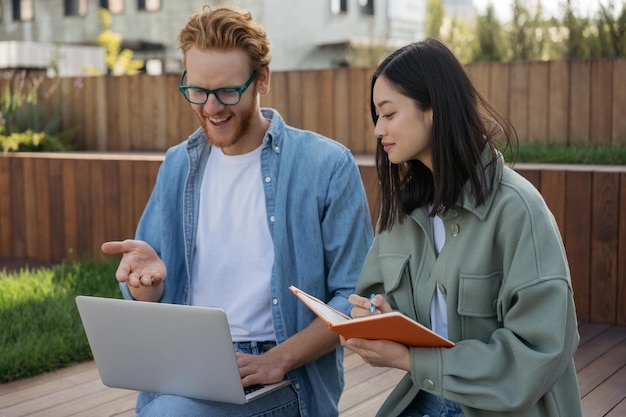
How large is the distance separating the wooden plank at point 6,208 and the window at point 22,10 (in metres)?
17.2

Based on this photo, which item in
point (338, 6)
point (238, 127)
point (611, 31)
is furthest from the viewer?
point (338, 6)

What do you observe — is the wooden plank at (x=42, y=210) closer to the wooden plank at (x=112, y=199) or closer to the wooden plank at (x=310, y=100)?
A: the wooden plank at (x=112, y=199)

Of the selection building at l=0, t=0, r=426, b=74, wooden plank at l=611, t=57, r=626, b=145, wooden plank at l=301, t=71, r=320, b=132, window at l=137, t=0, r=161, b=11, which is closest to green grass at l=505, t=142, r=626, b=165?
wooden plank at l=611, t=57, r=626, b=145

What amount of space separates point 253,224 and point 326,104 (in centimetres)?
459

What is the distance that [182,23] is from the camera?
20.1 metres

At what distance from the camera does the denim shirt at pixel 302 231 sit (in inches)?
89.9

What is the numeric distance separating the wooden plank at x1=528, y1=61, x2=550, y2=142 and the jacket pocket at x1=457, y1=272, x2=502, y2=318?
4668mm

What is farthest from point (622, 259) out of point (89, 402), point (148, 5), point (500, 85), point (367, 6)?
point (367, 6)

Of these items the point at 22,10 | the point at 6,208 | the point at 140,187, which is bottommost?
the point at 6,208

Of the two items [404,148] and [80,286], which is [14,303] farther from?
[404,148]

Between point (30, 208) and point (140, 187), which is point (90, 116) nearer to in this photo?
point (30, 208)

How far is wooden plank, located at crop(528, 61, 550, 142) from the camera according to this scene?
618 centimetres

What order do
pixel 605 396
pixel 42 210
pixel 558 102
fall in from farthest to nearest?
pixel 42 210 < pixel 558 102 < pixel 605 396

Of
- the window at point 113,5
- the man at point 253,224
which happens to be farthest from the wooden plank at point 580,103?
the window at point 113,5
